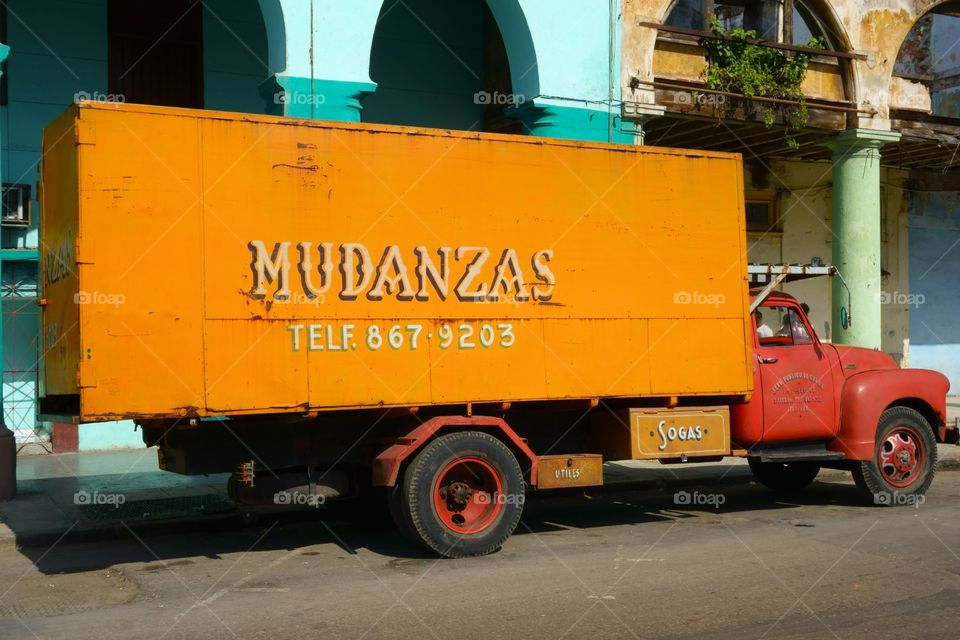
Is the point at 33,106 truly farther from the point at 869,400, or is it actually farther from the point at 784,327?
the point at 869,400

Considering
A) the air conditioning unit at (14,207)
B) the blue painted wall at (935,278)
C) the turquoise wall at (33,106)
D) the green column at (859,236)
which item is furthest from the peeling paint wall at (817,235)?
the air conditioning unit at (14,207)

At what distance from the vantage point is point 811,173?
892 inches

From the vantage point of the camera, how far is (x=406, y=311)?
28.3ft

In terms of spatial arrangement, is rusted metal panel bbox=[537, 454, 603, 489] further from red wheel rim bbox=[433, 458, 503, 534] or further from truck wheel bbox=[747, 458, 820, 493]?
truck wheel bbox=[747, 458, 820, 493]

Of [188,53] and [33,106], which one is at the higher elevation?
[188,53]

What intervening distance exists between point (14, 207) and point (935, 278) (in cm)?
1957

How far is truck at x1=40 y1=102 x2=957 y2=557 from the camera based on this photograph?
7.84 meters

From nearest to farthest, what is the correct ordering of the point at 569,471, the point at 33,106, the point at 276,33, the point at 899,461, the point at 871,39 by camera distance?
the point at 569,471, the point at 899,461, the point at 276,33, the point at 33,106, the point at 871,39

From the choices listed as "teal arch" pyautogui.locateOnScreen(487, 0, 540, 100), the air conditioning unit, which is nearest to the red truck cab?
"teal arch" pyautogui.locateOnScreen(487, 0, 540, 100)

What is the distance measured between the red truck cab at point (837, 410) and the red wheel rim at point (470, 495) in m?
2.74

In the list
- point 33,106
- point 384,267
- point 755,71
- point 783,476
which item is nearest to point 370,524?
point 384,267

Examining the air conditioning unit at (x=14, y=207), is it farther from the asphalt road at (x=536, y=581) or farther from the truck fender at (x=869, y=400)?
the truck fender at (x=869, y=400)

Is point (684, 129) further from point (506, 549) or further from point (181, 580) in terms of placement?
point (181, 580)

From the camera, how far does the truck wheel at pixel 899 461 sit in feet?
35.7
